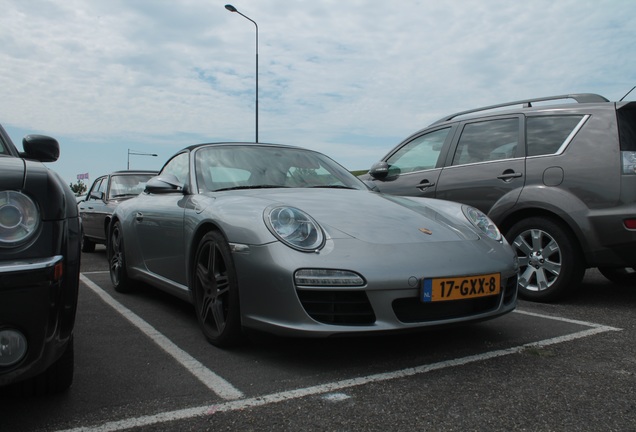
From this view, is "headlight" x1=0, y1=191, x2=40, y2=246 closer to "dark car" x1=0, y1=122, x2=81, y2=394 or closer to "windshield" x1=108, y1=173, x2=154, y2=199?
"dark car" x1=0, y1=122, x2=81, y2=394

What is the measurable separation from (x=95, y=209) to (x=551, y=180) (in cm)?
678

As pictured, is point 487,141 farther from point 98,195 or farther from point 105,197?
point 98,195

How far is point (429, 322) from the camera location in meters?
2.74

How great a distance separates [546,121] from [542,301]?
1503 mm

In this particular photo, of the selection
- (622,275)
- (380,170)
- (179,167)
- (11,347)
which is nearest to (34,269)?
(11,347)

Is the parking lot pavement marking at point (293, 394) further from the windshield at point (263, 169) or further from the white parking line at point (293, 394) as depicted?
the windshield at point (263, 169)

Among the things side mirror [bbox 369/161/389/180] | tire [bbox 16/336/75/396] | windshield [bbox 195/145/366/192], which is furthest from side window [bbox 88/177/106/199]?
tire [bbox 16/336/75/396]

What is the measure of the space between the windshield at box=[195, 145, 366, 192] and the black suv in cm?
110

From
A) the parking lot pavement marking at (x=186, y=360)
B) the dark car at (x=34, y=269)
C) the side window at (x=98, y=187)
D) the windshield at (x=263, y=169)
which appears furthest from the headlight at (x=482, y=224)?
the side window at (x=98, y=187)

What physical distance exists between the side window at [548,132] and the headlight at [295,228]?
257 centimetres

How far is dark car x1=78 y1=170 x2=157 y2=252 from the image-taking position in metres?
8.30

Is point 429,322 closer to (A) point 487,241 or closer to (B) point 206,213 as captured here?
(A) point 487,241

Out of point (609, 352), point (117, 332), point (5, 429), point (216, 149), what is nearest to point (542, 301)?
point (609, 352)

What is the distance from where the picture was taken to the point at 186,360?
2.94 meters
